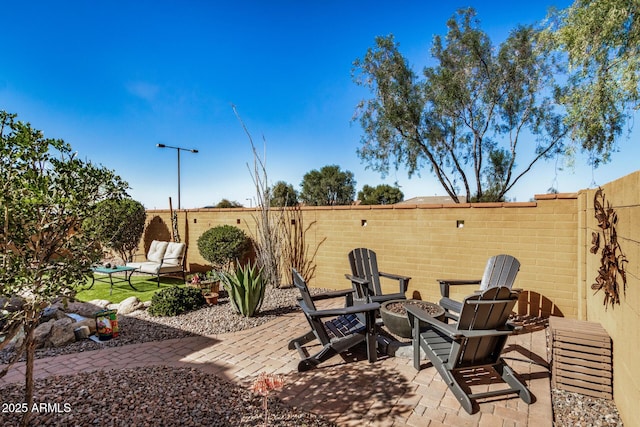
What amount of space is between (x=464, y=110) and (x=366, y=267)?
10.8 m

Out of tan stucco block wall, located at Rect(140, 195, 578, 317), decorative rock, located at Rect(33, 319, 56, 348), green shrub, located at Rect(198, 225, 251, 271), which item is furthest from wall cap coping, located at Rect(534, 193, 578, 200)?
decorative rock, located at Rect(33, 319, 56, 348)

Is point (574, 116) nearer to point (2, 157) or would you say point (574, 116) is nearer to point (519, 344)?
point (519, 344)

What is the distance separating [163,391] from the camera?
254 centimetres

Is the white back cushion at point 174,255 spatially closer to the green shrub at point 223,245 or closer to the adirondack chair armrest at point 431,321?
the green shrub at point 223,245

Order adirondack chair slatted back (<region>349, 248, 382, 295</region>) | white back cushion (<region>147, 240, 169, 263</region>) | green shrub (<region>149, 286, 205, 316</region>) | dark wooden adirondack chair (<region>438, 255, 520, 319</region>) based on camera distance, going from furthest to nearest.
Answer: white back cushion (<region>147, 240, 169, 263</region>) → green shrub (<region>149, 286, 205, 316</region>) → adirondack chair slatted back (<region>349, 248, 382, 295</region>) → dark wooden adirondack chair (<region>438, 255, 520, 319</region>)

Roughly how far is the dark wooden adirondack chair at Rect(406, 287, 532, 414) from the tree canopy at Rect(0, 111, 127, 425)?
8.85ft

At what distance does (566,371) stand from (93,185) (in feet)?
12.9

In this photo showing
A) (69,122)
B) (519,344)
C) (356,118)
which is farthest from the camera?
(356,118)

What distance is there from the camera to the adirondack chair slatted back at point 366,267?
15.6 feet

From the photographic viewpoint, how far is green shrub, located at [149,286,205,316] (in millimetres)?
4898

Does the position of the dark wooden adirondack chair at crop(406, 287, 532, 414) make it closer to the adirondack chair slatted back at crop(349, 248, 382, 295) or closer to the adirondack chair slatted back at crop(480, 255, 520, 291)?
the adirondack chair slatted back at crop(480, 255, 520, 291)

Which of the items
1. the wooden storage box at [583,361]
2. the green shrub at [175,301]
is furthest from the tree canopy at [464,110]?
the wooden storage box at [583,361]

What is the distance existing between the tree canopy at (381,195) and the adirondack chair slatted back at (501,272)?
24441 mm

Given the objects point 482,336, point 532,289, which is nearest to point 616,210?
point 482,336
